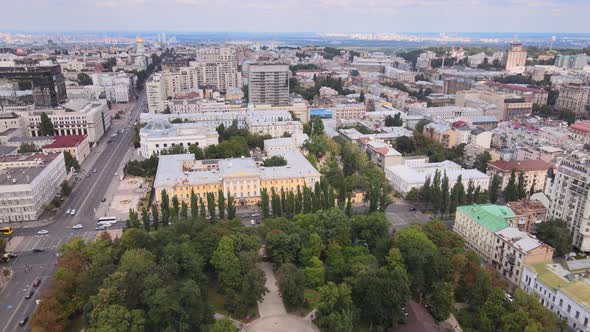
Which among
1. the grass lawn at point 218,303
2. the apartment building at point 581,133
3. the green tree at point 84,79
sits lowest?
the grass lawn at point 218,303

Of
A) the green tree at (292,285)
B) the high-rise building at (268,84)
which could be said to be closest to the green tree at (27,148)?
the high-rise building at (268,84)

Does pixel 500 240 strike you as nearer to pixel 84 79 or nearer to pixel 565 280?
pixel 565 280

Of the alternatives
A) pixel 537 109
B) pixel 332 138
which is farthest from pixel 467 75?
pixel 332 138

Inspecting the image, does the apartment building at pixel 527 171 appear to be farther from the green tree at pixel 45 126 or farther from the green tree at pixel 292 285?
the green tree at pixel 45 126

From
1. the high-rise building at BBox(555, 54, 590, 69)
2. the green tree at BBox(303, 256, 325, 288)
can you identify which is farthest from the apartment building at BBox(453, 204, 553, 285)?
the high-rise building at BBox(555, 54, 590, 69)

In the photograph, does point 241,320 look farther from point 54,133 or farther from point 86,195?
point 54,133

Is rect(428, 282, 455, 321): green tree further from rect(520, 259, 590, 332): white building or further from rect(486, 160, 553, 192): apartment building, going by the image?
rect(486, 160, 553, 192): apartment building

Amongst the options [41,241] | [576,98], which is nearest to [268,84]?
[41,241]
